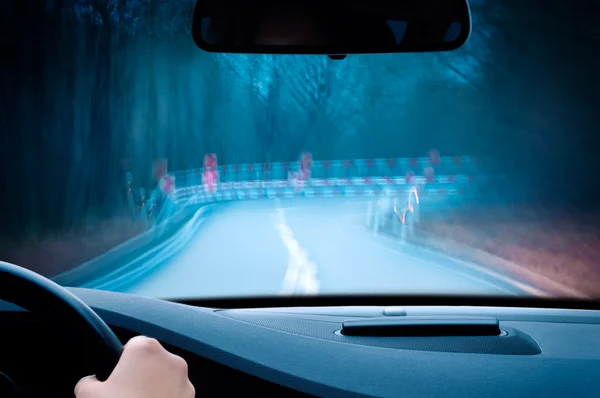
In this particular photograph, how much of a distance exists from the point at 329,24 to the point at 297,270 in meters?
5.49

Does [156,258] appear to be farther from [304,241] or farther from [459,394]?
[459,394]

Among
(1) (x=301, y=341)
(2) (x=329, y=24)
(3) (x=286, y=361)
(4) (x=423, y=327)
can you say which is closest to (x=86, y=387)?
(3) (x=286, y=361)

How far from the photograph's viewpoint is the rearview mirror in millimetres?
3018

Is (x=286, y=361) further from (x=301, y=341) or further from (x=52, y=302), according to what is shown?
(x=52, y=302)

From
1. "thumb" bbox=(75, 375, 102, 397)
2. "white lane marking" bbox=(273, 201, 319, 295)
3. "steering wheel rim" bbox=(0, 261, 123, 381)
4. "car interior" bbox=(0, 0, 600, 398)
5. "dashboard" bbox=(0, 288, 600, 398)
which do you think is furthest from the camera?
"white lane marking" bbox=(273, 201, 319, 295)

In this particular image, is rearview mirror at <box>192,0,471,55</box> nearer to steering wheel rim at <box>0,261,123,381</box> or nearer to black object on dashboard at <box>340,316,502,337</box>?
black object on dashboard at <box>340,316,502,337</box>

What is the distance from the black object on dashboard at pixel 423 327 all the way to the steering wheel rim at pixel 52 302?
6.26 feet

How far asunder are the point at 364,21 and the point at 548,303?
81.1 inches

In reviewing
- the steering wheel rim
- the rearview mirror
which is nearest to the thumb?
the steering wheel rim

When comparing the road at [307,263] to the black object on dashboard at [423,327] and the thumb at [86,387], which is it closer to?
the black object on dashboard at [423,327]

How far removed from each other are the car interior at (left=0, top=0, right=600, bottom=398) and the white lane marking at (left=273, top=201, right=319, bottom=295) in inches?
23.5

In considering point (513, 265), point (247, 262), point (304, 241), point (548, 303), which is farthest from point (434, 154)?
point (548, 303)

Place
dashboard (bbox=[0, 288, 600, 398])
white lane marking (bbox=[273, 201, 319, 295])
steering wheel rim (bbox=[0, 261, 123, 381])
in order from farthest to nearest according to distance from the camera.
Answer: white lane marking (bbox=[273, 201, 319, 295]), dashboard (bbox=[0, 288, 600, 398]), steering wheel rim (bbox=[0, 261, 123, 381])

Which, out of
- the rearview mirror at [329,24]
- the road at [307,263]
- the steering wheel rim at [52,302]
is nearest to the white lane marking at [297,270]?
the road at [307,263]
